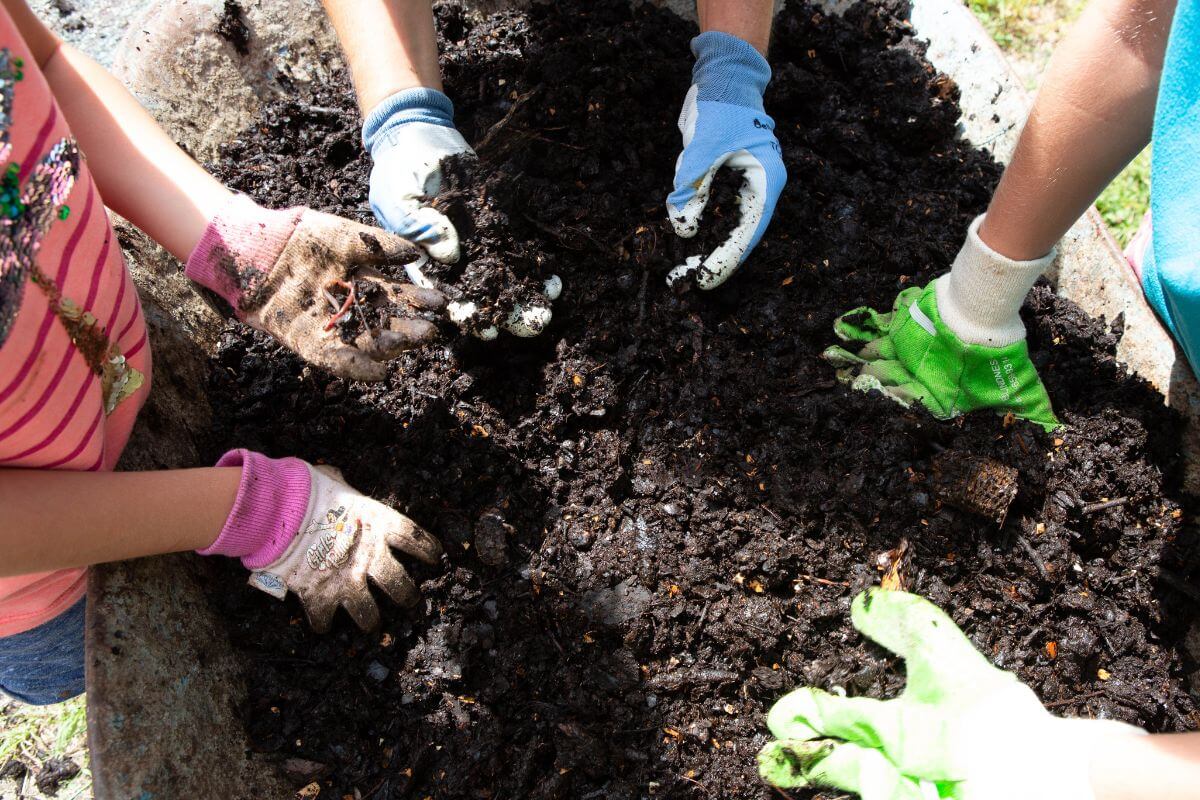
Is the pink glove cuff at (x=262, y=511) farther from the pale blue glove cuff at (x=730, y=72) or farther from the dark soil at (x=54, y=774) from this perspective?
the pale blue glove cuff at (x=730, y=72)

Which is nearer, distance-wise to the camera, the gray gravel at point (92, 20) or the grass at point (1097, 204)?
the grass at point (1097, 204)

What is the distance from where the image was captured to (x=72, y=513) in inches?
48.1

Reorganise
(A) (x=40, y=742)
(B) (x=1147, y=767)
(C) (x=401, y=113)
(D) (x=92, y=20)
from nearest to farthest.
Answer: (B) (x=1147, y=767) → (C) (x=401, y=113) → (A) (x=40, y=742) → (D) (x=92, y=20)

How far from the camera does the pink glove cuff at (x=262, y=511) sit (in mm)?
1449

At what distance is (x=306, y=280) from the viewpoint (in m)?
1.51

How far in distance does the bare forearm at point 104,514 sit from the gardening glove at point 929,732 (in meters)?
1.13

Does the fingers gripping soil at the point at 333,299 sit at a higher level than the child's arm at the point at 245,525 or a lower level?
higher

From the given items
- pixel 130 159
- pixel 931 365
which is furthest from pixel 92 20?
pixel 931 365

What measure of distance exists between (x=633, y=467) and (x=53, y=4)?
10.4ft

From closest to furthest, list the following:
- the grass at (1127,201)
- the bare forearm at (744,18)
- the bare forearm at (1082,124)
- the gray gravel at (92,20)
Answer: the bare forearm at (1082,124), the bare forearm at (744,18), the grass at (1127,201), the gray gravel at (92,20)

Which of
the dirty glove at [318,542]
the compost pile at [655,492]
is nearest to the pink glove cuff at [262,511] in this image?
the dirty glove at [318,542]

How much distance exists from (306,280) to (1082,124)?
151 centimetres

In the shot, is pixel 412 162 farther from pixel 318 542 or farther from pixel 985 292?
pixel 985 292

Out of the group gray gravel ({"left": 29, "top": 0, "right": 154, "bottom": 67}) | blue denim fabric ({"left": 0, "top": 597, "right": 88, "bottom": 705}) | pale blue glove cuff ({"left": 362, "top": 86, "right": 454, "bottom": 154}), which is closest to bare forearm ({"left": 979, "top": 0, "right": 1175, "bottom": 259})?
pale blue glove cuff ({"left": 362, "top": 86, "right": 454, "bottom": 154})
